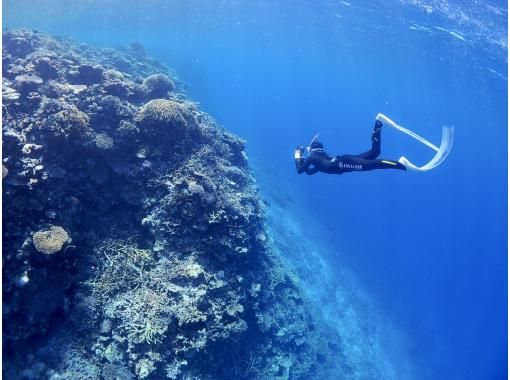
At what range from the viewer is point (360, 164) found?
387 inches

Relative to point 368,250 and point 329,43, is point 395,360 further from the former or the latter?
point 329,43

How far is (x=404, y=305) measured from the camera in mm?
36531

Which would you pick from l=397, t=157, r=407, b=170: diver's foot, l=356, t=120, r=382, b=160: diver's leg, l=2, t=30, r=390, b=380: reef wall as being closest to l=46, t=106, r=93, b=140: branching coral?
l=2, t=30, r=390, b=380: reef wall

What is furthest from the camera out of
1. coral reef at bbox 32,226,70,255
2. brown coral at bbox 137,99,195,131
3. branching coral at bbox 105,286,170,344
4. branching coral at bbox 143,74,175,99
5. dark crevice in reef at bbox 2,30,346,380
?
branching coral at bbox 143,74,175,99

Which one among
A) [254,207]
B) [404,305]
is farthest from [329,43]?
[254,207]

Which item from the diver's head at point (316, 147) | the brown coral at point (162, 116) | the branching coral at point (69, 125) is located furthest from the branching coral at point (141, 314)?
the diver's head at point (316, 147)

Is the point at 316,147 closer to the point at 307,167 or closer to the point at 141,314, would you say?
the point at 307,167

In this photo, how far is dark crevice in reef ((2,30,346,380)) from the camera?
25.5 ft

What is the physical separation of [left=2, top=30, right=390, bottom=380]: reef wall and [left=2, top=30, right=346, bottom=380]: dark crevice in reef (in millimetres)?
31

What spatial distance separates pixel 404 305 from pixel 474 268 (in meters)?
32.6

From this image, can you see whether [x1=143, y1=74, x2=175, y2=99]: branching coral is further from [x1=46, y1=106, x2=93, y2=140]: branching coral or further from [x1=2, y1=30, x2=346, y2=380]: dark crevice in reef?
[x1=46, y1=106, x2=93, y2=140]: branching coral

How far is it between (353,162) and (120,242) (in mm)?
6854

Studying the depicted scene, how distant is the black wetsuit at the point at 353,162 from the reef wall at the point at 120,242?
2.81 m

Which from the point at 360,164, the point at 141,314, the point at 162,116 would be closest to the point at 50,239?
the point at 141,314
